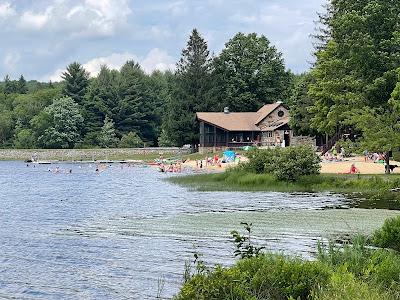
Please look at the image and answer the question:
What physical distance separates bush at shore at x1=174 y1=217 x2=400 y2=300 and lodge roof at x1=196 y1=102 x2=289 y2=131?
7809 cm

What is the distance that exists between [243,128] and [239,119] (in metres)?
1.85

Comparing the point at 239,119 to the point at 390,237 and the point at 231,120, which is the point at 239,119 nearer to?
the point at 231,120

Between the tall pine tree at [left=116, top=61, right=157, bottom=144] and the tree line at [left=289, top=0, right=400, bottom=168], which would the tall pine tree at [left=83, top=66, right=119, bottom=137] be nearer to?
the tall pine tree at [left=116, top=61, right=157, bottom=144]

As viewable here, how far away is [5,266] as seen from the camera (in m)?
19.7

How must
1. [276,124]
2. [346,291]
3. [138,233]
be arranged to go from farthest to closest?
[276,124] < [138,233] < [346,291]

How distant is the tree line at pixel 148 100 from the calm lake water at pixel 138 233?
2138 inches

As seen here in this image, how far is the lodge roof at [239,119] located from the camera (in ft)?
302

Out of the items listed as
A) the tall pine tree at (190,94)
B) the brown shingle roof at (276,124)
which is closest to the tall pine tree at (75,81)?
the tall pine tree at (190,94)

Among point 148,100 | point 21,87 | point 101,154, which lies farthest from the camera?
point 21,87

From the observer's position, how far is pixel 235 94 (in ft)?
339

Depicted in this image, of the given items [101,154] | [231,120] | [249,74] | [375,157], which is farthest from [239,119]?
[375,157]

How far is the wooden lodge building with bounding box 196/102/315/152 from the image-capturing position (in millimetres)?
91438

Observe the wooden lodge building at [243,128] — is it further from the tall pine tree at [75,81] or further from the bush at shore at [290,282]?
the bush at shore at [290,282]

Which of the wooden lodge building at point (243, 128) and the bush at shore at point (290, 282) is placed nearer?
the bush at shore at point (290, 282)
